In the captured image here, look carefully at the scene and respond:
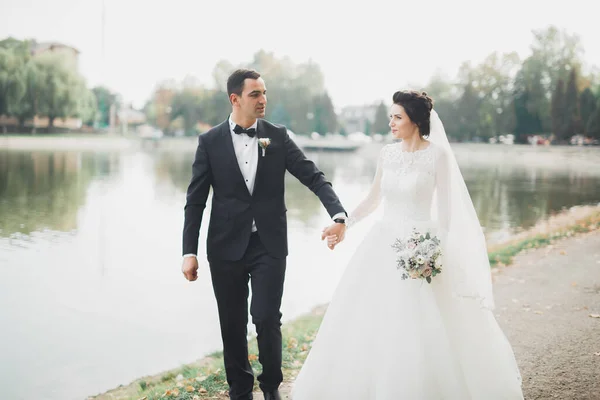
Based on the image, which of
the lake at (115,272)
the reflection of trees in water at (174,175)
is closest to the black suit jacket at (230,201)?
the lake at (115,272)

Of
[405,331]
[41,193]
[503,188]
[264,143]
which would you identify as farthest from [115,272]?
[503,188]

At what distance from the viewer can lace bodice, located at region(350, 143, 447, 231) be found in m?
→ 3.29

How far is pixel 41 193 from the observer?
1670 centimetres

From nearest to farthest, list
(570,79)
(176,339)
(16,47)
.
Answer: (176,339)
(570,79)
(16,47)

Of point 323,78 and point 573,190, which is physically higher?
point 323,78

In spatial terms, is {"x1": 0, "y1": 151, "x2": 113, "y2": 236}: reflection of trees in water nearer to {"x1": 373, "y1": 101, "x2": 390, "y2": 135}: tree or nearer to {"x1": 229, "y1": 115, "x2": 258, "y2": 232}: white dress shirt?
{"x1": 229, "y1": 115, "x2": 258, "y2": 232}: white dress shirt

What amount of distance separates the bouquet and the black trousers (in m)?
0.64

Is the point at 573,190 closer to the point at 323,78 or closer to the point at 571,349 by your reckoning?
the point at 571,349

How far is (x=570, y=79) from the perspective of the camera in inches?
1168

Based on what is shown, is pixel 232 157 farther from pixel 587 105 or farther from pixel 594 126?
pixel 587 105

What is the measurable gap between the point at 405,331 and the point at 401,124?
1143 millimetres

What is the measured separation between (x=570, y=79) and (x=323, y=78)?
3455 cm

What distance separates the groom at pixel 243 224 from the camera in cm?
310

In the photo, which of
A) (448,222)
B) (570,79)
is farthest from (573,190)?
(448,222)
